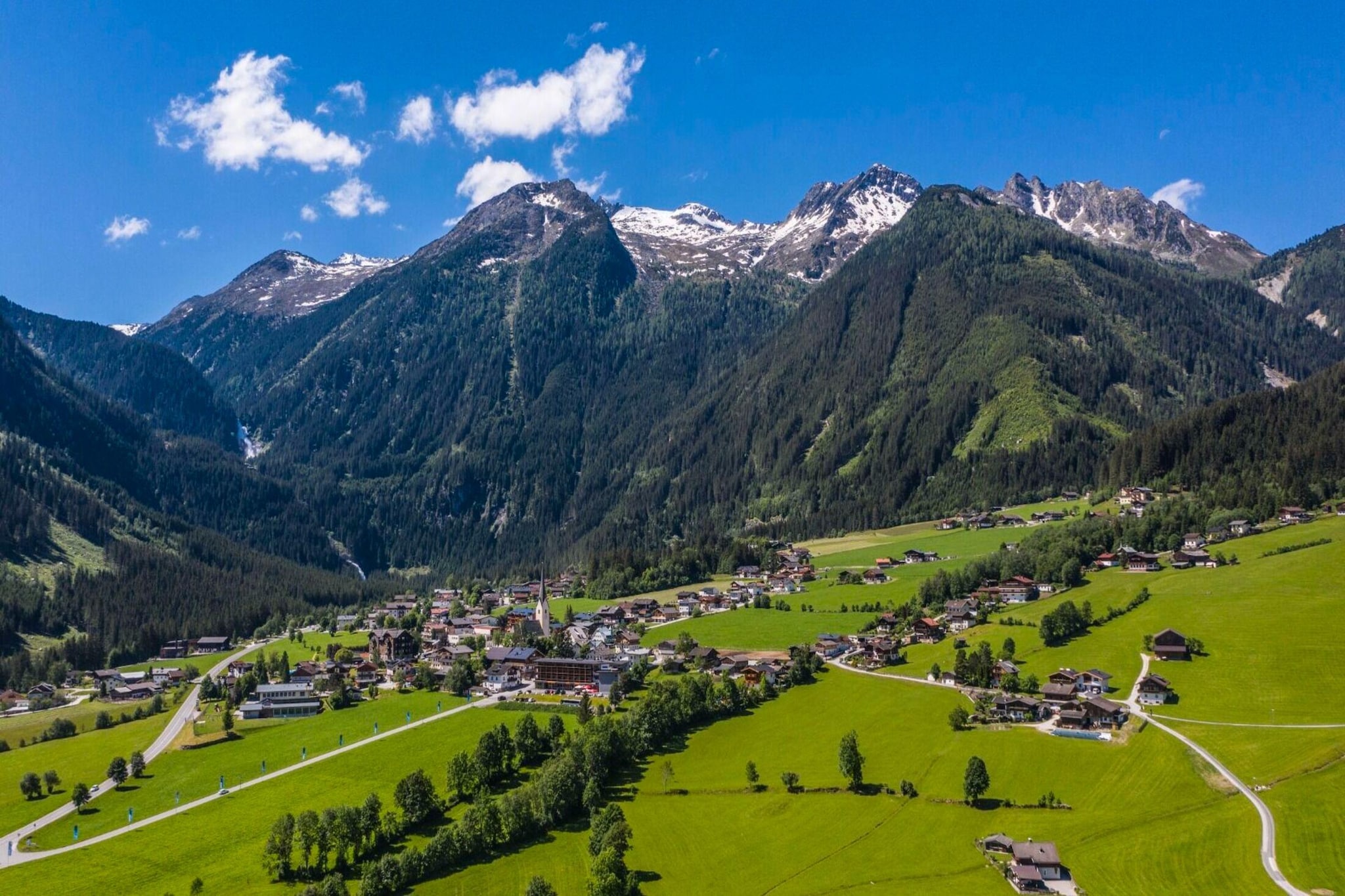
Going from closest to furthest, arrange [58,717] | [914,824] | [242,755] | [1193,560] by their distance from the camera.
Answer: [914,824] → [242,755] → [58,717] → [1193,560]

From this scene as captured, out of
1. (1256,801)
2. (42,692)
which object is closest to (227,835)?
(1256,801)

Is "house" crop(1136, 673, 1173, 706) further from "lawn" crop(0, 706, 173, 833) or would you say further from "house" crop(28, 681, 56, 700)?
"house" crop(28, 681, 56, 700)

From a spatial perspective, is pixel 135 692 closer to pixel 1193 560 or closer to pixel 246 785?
pixel 246 785

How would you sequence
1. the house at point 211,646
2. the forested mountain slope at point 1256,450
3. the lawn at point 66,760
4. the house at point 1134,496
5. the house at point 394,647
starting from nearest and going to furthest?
the lawn at point 66,760 < the house at point 394,647 < the forested mountain slope at point 1256,450 < the house at point 1134,496 < the house at point 211,646

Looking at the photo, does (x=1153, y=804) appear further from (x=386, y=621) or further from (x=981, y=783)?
(x=386, y=621)

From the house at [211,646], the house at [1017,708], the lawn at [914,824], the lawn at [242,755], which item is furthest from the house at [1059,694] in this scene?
the house at [211,646]

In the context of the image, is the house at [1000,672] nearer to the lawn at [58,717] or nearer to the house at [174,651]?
the lawn at [58,717]

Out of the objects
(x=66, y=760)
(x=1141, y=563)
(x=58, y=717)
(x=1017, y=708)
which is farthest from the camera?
(x=1141, y=563)
